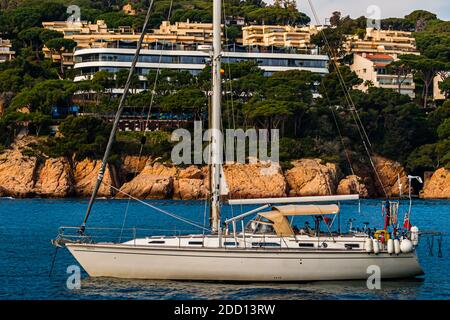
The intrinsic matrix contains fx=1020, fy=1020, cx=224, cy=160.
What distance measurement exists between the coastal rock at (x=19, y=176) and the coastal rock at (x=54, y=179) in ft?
2.79

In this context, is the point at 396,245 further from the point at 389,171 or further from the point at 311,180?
the point at 389,171

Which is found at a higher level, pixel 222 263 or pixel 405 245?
pixel 405 245

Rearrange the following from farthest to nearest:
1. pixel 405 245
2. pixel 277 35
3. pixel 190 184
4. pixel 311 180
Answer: pixel 277 35 < pixel 311 180 < pixel 190 184 < pixel 405 245

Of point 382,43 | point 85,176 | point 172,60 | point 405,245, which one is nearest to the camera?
point 405,245

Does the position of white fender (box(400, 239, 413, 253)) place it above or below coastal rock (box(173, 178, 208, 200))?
above

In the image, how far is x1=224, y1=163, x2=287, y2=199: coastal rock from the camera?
88000 mm

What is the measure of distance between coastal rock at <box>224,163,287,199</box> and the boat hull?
5462 cm

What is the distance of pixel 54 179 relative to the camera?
3580 inches

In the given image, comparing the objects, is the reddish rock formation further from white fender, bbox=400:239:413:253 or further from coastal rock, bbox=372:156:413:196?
white fender, bbox=400:239:413:253

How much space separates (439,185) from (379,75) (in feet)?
113

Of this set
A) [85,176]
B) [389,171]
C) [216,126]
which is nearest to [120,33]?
[85,176]

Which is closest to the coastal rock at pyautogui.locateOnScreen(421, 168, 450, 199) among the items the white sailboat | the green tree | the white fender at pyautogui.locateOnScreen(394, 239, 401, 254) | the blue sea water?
the green tree
